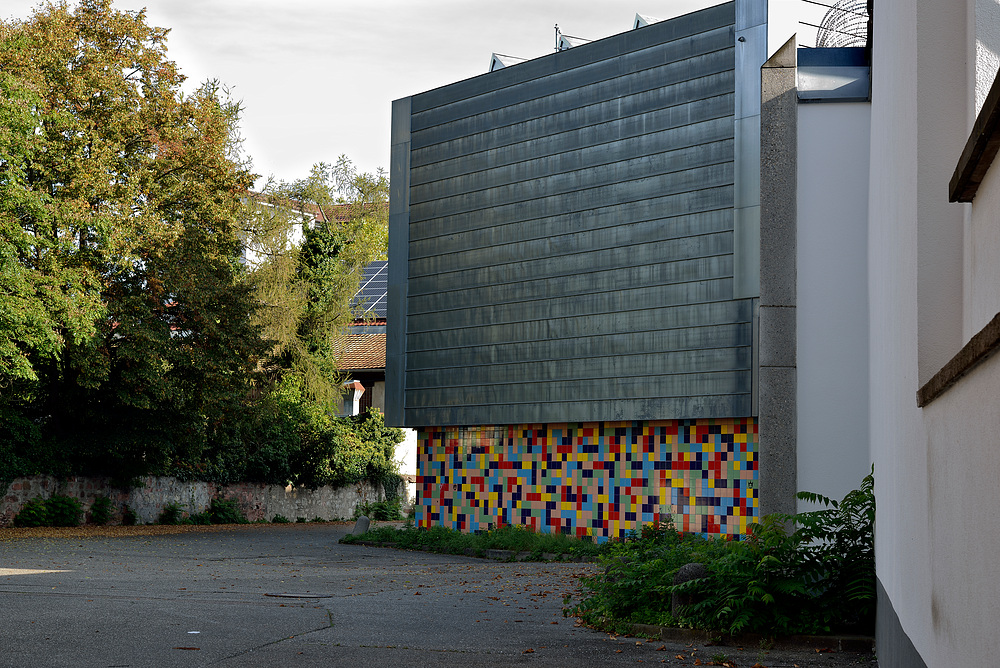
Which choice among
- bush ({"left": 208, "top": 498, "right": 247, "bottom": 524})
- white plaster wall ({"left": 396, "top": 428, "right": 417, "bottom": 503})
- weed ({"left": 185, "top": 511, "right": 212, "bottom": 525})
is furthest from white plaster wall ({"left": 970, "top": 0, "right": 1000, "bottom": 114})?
white plaster wall ({"left": 396, "top": 428, "right": 417, "bottom": 503})

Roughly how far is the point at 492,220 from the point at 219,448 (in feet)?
50.5

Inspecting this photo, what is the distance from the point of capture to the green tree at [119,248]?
2427 cm

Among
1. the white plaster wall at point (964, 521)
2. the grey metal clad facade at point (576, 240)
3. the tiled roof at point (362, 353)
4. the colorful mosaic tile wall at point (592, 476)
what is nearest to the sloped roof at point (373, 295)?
the tiled roof at point (362, 353)

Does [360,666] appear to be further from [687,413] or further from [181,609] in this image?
[687,413]

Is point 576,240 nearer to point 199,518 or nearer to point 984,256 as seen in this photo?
point 199,518

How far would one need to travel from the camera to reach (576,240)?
20.7m

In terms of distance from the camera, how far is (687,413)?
1847 cm

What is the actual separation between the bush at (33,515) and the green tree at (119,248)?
1470 mm

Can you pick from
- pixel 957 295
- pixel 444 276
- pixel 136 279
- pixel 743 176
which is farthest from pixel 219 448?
pixel 957 295

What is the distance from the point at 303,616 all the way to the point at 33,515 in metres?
19.2

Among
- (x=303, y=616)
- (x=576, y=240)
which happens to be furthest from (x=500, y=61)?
(x=303, y=616)

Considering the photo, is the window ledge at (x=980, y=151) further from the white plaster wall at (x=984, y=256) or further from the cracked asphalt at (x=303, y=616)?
the cracked asphalt at (x=303, y=616)

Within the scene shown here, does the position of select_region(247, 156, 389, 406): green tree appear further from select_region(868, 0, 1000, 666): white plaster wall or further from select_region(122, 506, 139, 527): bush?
select_region(868, 0, 1000, 666): white plaster wall

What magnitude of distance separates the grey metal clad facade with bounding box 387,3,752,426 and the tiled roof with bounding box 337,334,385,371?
18.5 metres
